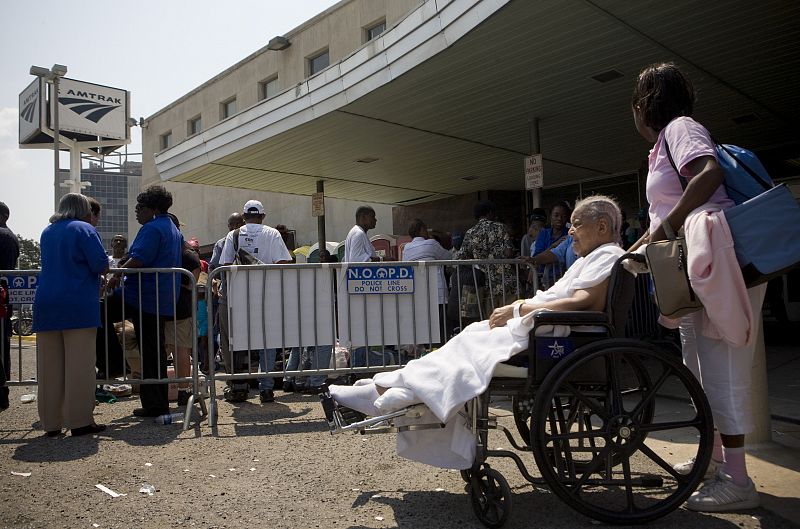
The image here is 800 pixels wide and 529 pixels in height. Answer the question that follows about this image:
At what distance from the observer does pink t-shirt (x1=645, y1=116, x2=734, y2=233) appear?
2.79m

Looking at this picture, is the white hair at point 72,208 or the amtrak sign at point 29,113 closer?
the white hair at point 72,208

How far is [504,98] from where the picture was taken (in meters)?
9.08

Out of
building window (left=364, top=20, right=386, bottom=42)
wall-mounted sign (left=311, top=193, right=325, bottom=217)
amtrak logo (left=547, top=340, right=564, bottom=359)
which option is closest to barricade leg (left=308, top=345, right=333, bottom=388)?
amtrak logo (left=547, top=340, right=564, bottom=359)

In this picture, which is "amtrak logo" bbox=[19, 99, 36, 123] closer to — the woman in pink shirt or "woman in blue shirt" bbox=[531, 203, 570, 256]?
"woman in blue shirt" bbox=[531, 203, 570, 256]

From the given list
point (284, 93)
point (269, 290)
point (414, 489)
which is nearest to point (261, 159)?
point (284, 93)

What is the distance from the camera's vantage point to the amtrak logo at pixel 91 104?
107 ft

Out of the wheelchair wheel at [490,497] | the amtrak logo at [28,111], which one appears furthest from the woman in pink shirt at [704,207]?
the amtrak logo at [28,111]

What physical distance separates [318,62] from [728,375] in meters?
18.7

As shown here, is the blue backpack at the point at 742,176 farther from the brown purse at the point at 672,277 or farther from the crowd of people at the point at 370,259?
the brown purse at the point at 672,277

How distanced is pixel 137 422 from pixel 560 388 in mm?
3994

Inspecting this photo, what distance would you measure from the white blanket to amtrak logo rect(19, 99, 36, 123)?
33022 millimetres

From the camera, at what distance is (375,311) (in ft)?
18.3

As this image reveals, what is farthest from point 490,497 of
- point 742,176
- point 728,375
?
point 742,176

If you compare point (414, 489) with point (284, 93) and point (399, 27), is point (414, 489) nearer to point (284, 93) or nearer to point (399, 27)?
point (399, 27)
